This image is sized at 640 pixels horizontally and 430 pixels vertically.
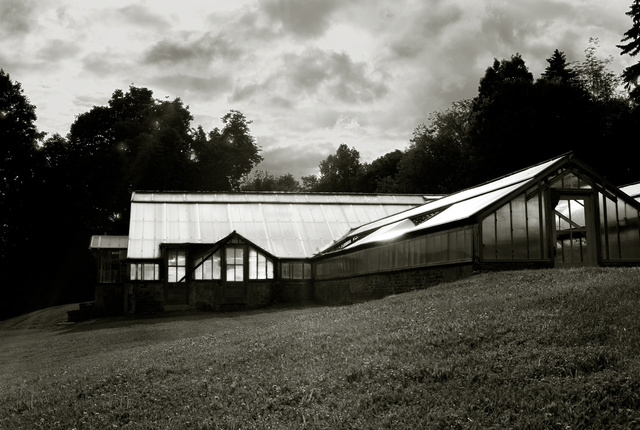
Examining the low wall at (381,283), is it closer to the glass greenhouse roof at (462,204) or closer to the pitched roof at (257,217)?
the glass greenhouse roof at (462,204)

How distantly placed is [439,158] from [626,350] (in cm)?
6465

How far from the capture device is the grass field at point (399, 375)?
10.9 metres

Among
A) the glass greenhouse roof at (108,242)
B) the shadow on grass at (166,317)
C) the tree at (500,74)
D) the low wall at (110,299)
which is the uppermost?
the tree at (500,74)

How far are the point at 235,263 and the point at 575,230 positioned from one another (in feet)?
67.3

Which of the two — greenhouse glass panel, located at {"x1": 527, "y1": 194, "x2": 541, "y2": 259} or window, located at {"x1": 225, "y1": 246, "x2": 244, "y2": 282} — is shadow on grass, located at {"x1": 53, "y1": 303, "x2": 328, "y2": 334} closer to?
window, located at {"x1": 225, "y1": 246, "x2": 244, "y2": 282}

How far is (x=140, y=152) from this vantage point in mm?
62875

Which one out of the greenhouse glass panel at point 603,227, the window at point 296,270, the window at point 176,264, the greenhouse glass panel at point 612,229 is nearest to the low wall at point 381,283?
the window at point 296,270

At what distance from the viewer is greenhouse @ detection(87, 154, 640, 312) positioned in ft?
91.4

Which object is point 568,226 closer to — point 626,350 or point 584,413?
point 626,350

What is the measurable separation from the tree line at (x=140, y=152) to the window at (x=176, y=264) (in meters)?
19.9

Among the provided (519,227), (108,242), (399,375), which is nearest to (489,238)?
(519,227)

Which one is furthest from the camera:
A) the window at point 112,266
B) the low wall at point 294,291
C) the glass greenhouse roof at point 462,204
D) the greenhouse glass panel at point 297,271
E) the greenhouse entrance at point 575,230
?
the window at point 112,266

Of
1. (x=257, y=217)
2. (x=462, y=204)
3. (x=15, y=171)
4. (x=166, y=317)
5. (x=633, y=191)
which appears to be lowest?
(x=166, y=317)

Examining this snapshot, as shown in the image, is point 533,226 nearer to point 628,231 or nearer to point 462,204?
point 462,204
